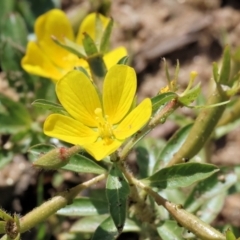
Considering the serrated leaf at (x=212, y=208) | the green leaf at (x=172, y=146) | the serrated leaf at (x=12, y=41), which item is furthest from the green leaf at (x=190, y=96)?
the serrated leaf at (x=12, y=41)

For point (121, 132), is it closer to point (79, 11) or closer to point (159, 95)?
point (159, 95)

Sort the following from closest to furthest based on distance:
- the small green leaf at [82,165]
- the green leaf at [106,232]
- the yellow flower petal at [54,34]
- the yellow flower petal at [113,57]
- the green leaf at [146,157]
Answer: the small green leaf at [82,165], the green leaf at [106,232], the green leaf at [146,157], the yellow flower petal at [113,57], the yellow flower petal at [54,34]

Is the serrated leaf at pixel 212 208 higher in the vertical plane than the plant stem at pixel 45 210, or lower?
lower

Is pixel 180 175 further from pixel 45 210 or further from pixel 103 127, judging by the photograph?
pixel 45 210

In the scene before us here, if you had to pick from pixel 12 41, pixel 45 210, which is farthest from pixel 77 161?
pixel 12 41

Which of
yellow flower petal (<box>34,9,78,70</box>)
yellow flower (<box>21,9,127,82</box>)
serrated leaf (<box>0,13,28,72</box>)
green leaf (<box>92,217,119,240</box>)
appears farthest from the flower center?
serrated leaf (<box>0,13,28,72</box>)

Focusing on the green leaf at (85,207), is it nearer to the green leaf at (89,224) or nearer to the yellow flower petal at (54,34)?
the green leaf at (89,224)

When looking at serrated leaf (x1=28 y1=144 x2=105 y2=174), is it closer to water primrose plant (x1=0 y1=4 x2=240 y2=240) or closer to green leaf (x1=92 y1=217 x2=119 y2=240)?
water primrose plant (x1=0 y1=4 x2=240 y2=240)
